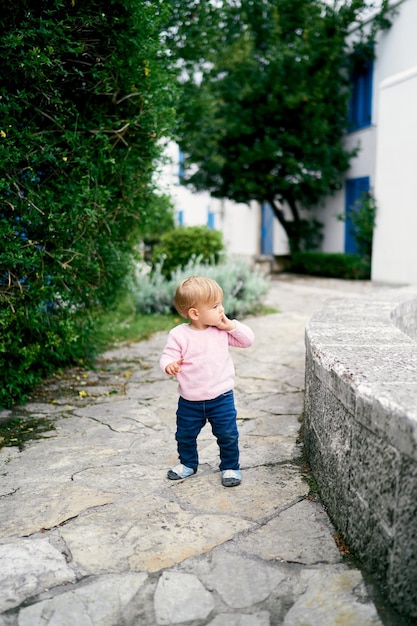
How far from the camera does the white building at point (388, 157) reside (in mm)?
11688

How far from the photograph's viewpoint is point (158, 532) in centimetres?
253

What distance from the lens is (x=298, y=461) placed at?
3301 millimetres

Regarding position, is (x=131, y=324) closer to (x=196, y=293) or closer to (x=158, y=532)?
(x=196, y=293)

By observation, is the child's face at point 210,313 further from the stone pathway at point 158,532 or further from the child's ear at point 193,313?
the stone pathway at point 158,532

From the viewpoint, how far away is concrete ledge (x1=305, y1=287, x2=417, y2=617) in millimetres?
1905

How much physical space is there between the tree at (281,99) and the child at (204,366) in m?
11.3

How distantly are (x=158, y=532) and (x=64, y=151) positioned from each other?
261 centimetres

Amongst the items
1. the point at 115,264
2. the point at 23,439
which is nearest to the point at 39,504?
the point at 23,439

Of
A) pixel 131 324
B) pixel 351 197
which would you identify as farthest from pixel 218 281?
pixel 351 197

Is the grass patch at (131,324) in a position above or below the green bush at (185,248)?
below

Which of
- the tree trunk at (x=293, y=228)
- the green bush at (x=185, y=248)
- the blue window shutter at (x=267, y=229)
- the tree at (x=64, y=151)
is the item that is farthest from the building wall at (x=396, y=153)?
the tree at (x=64, y=151)

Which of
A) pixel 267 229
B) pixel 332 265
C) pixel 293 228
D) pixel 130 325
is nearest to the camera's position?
pixel 130 325

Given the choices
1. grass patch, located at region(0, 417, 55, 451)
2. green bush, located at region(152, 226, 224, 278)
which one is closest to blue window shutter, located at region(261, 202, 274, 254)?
green bush, located at region(152, 226, 224, 278)

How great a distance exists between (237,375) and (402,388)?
3.12 metres
